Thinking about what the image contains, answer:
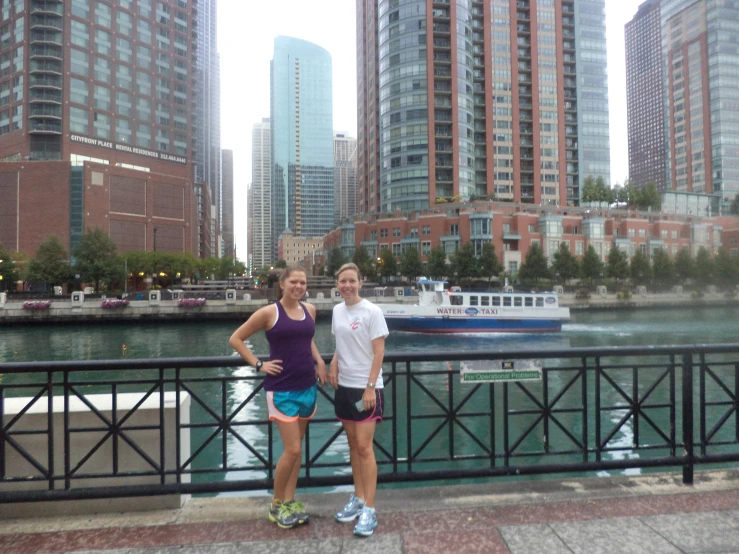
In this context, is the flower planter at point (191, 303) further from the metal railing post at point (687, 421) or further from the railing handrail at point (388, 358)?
the metal railing post at point (687, 421)

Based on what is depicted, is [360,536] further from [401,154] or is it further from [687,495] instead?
[401,154]

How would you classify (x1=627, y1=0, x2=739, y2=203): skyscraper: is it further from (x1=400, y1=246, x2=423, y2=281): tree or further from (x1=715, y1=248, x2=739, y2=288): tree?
(x1=400, y1=246, x2=423, y2=281): tree

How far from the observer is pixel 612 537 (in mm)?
3807

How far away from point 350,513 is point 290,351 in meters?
1.41

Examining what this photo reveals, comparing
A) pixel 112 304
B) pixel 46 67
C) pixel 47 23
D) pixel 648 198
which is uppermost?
pixel 47 23

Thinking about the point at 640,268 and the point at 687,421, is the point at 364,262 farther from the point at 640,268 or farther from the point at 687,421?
the point at 687,421

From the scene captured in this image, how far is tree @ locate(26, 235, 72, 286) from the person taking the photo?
201 ft

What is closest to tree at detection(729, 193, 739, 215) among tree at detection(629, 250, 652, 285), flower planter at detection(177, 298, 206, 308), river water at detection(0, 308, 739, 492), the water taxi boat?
tree at detection(629, 250, 652, 285)

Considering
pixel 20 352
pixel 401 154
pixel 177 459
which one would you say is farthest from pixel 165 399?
pixel 401 154

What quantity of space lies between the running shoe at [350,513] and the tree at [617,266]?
7293 centimetres

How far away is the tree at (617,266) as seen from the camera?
69.0 meters

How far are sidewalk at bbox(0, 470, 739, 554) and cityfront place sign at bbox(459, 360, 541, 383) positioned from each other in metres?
1.04

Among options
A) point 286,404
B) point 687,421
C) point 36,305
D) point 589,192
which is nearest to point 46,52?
point 36,305

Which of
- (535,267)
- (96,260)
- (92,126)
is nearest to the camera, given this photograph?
(96,260)
